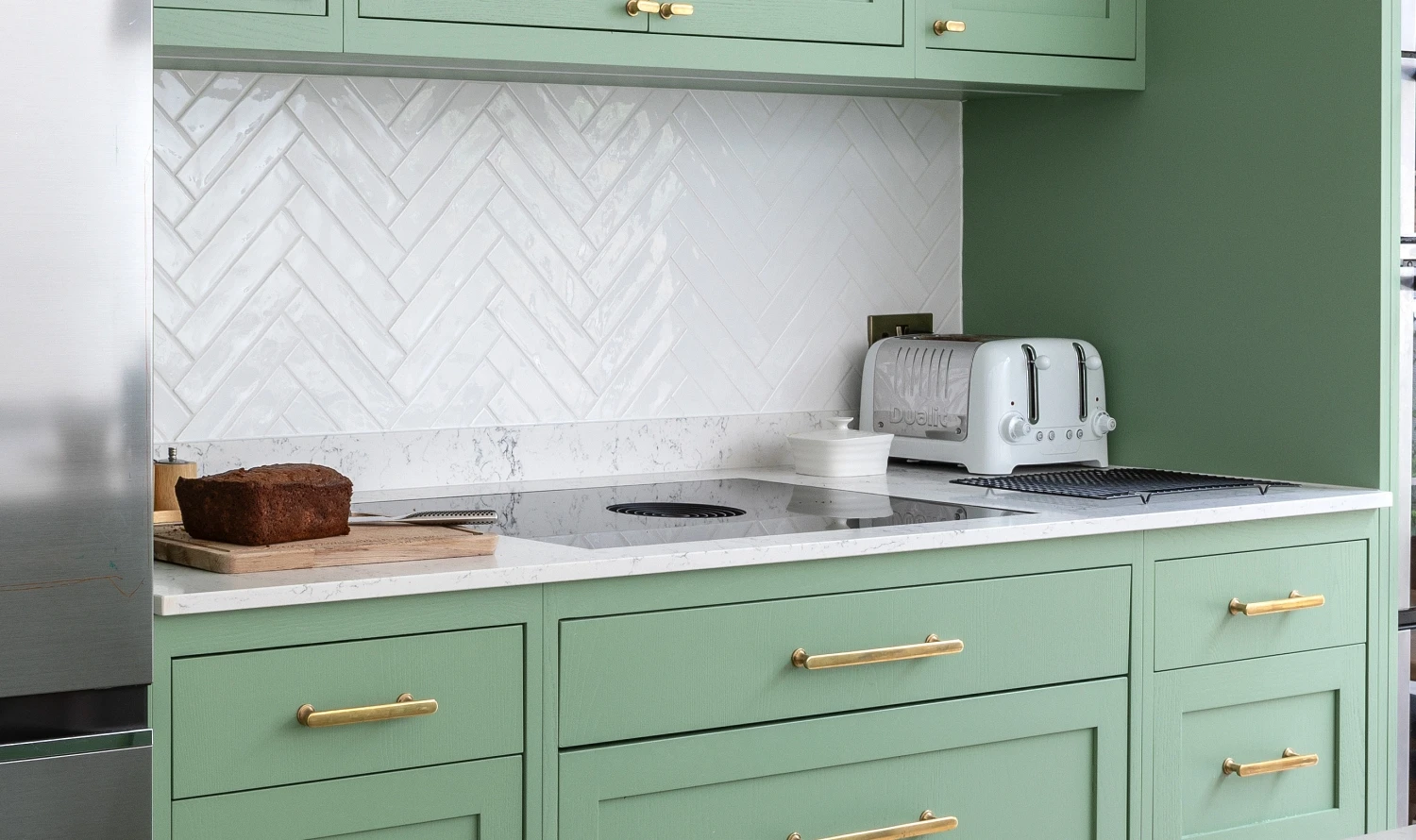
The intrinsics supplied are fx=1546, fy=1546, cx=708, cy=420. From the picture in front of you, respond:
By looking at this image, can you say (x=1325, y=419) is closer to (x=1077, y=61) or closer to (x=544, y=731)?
(x=1077, y=61)

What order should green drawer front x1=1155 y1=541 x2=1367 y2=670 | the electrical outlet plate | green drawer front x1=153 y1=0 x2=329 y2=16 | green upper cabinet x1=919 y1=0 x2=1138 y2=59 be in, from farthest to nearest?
the electrical outlet plate → green upper cabinet x1=919 y1=0 x2=1138 y2=59 → green drawer front x1=1155 y1=541 x2=1367 y2=670 → green drawer front x1=153 y1=0 x2=329 y2=16

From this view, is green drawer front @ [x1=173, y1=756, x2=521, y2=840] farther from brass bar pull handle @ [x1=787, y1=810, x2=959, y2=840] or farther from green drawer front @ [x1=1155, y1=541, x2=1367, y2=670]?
green drawer front @ [x1=1155, y1=541, x2=1367, y2=670]

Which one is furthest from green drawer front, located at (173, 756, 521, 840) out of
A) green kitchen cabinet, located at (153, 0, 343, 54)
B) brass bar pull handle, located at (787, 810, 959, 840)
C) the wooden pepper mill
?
green kitchen cabinet, located at (153, 0, 343, 54)

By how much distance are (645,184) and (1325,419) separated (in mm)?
1164

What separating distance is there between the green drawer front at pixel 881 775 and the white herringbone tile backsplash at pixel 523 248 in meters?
0.87

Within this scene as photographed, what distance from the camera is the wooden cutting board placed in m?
1.66

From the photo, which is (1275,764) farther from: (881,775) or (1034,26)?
(1034,26)

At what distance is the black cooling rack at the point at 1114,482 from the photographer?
2.30 m

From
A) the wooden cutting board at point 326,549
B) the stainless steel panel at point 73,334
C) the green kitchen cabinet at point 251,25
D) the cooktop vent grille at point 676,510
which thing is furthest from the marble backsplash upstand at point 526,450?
the stainless steel panel at point 73,334

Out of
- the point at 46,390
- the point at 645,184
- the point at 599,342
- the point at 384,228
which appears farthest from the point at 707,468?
the point at 46,390

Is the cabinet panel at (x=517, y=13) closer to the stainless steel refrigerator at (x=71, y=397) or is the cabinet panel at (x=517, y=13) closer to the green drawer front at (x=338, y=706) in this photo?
the stainless steel refrigerator at (x=71, y=397)

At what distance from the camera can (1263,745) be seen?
2.32 meters

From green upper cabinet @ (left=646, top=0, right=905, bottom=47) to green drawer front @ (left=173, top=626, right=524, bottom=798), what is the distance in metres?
0.97

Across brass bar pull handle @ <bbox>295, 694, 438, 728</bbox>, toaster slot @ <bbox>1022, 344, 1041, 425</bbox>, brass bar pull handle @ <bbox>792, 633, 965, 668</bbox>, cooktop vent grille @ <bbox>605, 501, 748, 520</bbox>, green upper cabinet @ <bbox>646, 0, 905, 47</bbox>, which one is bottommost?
brass bar pull handle @ <bbox>295, 694, 438, 728</bbox>
